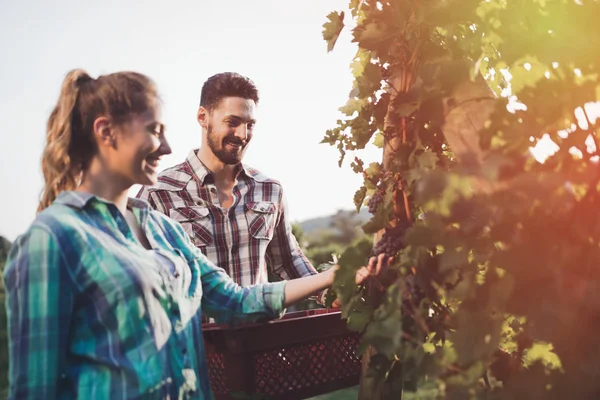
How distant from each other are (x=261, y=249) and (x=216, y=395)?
1637 mm

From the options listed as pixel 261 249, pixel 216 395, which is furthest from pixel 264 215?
pixel 216 395

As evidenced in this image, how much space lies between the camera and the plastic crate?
209 cm

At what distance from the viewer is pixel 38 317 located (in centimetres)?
164

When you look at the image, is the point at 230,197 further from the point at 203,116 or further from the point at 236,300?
the point at 236,300

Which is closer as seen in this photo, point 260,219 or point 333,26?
point 333,26

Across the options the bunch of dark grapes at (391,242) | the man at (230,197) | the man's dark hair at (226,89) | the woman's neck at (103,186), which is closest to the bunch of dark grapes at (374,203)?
the bunch of dark grapes at (391,242)

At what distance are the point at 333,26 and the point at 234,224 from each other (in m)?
1.91

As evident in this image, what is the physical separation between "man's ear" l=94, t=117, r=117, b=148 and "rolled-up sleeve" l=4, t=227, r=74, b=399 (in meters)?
0.33

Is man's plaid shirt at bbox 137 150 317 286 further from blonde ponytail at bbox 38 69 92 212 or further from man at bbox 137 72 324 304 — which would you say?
blonde ponytail at bbox 38 69 92 212

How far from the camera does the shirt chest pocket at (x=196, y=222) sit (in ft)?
12.4

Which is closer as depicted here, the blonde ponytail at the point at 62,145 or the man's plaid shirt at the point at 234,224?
the blonde ponytail at the point at 62,145

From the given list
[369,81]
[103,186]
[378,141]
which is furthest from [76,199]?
[378,141]

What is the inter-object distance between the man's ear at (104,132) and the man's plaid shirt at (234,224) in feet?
6.42

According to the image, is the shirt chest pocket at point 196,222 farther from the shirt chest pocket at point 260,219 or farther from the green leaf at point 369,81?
the green leaf at point 369,81
